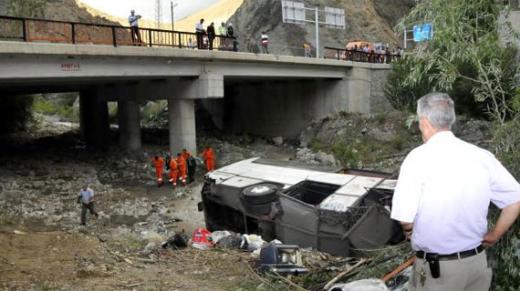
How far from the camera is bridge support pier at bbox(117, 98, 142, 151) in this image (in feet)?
93.5

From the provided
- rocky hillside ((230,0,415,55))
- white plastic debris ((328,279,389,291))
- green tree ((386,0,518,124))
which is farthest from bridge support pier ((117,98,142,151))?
white plastic debris ((328,279,389,291))

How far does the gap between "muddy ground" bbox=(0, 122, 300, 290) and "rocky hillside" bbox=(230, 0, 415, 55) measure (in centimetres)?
2119

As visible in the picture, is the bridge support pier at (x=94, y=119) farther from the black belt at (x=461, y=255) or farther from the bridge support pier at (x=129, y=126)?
the black belt at (x=461, y=255)

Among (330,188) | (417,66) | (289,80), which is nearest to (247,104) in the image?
(289,80)

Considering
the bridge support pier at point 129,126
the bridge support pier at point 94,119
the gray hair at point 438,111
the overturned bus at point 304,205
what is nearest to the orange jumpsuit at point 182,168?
the overturned bus at point 304,205

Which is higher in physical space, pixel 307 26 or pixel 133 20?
pixel 307 26

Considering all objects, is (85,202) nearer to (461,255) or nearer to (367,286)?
(367,286)

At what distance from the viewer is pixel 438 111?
11.0 ft

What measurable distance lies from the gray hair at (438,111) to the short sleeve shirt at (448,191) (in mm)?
64

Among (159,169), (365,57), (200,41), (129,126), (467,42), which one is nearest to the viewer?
(467,42)

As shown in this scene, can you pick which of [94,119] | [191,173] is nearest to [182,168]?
[191,173]

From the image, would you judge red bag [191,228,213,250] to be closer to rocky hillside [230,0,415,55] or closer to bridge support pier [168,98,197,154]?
bridge support pier [168,98,197,154]

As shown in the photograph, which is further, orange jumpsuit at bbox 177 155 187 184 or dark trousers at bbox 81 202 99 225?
orange jumpsuit at bbox 177 155 187 184

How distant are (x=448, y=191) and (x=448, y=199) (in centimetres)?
5
